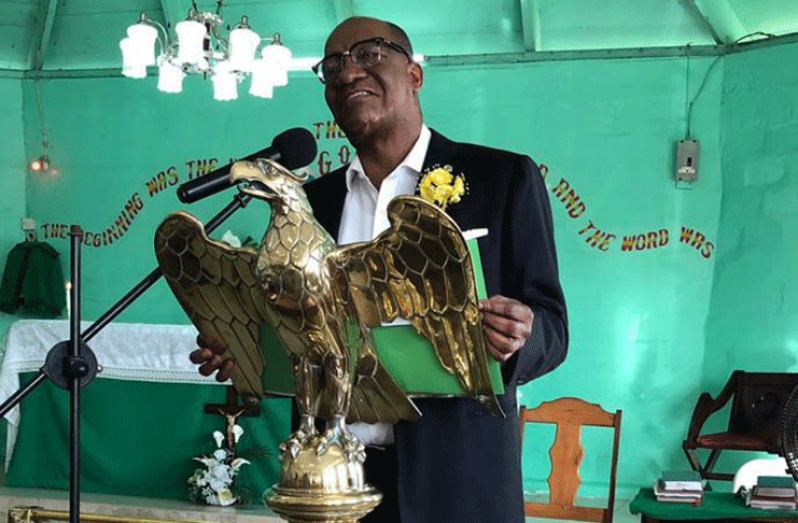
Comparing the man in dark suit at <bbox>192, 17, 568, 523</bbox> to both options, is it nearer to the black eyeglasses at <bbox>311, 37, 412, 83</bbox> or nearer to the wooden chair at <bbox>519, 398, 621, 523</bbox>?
the black eyeglasses at <bbox>311, 37, 412, 83</bbox>

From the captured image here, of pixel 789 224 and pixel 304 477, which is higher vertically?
pixel 789 224

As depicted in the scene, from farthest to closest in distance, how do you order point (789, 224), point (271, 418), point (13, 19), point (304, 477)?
point (13, 19) < point (789, 224) < point (271, 418) < point (304, 477)

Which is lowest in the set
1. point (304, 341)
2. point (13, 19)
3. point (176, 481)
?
point (176, 481)

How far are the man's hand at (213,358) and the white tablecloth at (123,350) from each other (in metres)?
4.12

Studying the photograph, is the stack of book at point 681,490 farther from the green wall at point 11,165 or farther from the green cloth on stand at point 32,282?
the green wall at point 11,165

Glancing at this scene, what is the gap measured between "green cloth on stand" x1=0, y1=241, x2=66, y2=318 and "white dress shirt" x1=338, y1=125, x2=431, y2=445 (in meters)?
6.37

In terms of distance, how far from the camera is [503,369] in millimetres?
1394

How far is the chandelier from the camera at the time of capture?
5289 millimetres

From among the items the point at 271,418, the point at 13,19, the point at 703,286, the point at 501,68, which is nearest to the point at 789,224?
the point at 703,286

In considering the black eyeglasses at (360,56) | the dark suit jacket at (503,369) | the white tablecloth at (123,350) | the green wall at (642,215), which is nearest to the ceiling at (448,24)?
the green wall at (642,215)

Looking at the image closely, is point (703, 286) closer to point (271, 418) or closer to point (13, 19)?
point (271, 418)

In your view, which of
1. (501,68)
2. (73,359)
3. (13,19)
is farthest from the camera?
(13,19)

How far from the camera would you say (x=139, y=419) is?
5.61 metres

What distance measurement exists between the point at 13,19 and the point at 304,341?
24.4ft
